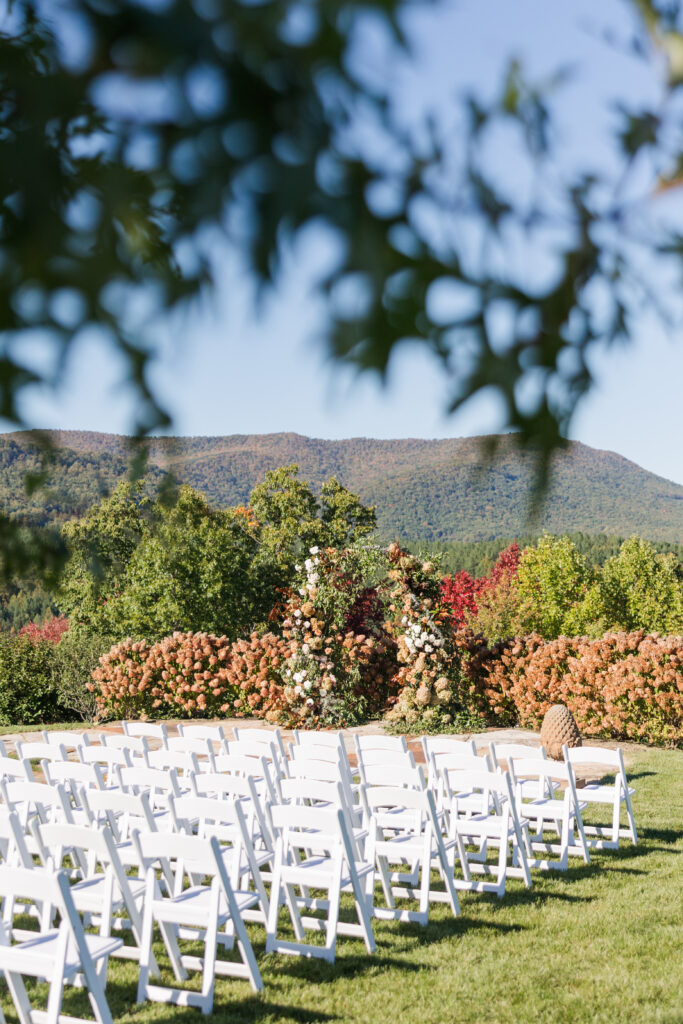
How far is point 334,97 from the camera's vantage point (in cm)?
98

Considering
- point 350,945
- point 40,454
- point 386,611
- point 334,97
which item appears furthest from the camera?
point 386,611

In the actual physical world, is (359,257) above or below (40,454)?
above

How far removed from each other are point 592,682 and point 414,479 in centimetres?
457

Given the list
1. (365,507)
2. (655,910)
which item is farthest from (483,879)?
(365,507)

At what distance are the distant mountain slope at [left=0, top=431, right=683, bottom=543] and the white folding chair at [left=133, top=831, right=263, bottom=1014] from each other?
184 centimetres

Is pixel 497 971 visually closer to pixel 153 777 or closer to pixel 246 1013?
pixel 246 1013

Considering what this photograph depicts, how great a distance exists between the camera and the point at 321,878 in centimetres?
462

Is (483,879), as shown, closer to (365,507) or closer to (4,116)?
(4,116)

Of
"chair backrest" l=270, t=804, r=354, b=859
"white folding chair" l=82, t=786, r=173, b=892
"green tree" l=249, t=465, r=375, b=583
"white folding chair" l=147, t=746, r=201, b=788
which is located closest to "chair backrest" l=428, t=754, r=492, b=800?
"chair backrest" l=270, t=804, r=354, b=859

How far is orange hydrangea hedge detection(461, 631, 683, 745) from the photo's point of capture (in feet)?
34.9

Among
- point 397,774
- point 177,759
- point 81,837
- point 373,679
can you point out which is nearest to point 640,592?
point 373,679

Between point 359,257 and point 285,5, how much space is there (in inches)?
10.2

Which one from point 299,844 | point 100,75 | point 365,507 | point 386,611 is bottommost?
point 299,844

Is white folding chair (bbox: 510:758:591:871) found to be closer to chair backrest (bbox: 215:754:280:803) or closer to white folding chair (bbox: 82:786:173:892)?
chair backrest (bbox: 215:754:280:803)
